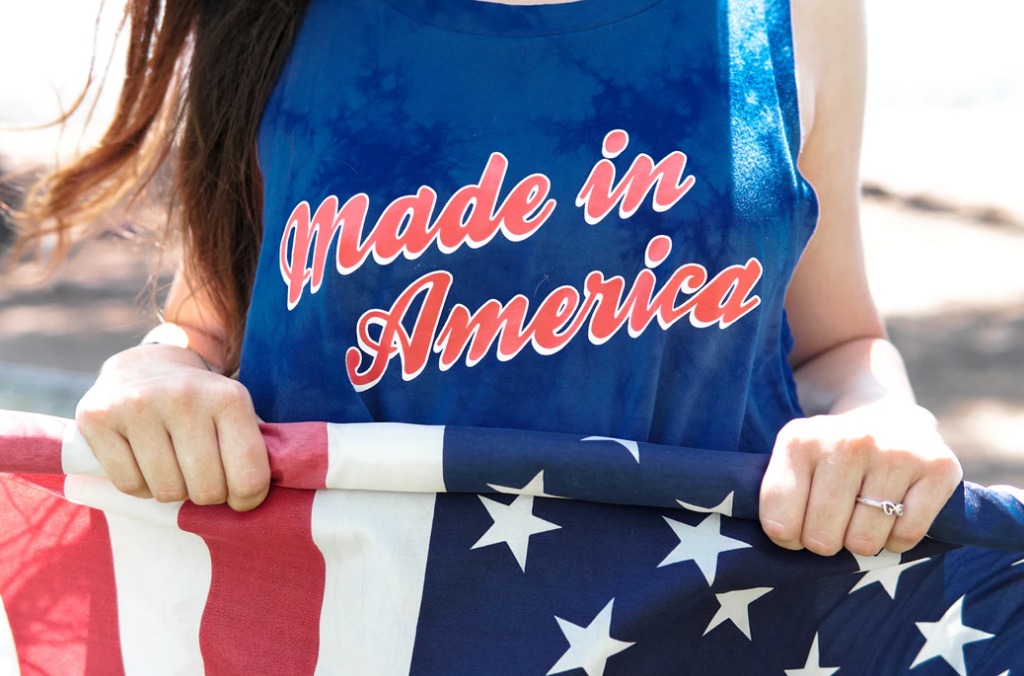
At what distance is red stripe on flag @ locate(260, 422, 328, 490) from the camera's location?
34.6 inches

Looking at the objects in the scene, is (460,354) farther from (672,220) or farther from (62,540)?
(62,540)

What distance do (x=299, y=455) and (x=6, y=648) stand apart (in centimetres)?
38

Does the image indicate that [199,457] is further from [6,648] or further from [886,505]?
[886,505]

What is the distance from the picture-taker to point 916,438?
0.85 meters

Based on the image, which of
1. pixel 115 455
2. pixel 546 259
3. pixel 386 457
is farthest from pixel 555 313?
pixel 115 455

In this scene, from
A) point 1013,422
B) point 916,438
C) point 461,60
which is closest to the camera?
point 916,438

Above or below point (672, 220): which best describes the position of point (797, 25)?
above

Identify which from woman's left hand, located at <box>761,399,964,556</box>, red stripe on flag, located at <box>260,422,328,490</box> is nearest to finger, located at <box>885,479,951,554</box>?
woman's left hand, located at <box>761,399,964,556</box>

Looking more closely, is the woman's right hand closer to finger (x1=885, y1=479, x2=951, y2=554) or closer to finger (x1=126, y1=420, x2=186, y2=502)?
finger (x1=126, y1=420, x2=186, y2=502)

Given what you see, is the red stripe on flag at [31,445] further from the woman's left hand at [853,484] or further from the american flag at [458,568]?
the woman's left hand at [853,484]

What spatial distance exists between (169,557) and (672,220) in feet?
1.92

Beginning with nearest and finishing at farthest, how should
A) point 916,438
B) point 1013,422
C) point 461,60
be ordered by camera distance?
point 916,438 → point 461,60 → point 1013,422

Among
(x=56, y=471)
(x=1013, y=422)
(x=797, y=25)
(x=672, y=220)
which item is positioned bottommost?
(x=1013, y=422)

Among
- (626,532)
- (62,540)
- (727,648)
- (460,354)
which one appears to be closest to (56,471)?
(62,540)
